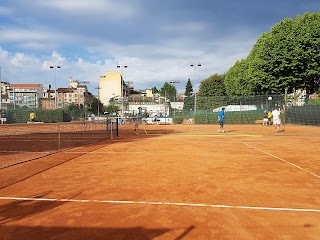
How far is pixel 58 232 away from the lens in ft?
12.9

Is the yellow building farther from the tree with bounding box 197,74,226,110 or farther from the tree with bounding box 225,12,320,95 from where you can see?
the tree with bounding box 225,12,320,95

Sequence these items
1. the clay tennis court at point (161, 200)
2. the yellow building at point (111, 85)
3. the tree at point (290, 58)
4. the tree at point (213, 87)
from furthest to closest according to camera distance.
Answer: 1. the yellow building at point (111, 85)
2. the tree at point (213, 87)
3. the tree at point (290, 58)
4. the clay tennis court at point (161, 200)

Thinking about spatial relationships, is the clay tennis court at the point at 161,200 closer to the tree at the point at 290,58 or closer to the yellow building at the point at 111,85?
the tree at the point at 290,58

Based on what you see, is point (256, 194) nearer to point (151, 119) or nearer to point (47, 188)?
point (47, 188)

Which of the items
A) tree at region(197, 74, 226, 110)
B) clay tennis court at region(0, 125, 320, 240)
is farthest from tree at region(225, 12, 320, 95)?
tree at region(197, 74, 226, 110)

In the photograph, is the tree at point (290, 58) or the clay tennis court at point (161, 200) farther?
the tree at point (290, 58)

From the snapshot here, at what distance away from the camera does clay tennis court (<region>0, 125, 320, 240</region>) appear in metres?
3.99

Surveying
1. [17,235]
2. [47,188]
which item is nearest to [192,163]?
[47,188]

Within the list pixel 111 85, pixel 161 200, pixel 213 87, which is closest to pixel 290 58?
pixel 161 200

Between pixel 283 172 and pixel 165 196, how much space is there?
4179 mm

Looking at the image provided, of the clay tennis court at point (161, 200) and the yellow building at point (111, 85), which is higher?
the yellow building at point (111, 85)

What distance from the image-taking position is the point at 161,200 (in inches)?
210

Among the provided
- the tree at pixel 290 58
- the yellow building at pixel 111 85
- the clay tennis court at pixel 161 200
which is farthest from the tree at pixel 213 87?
the clay tennis court at pixel 161 200

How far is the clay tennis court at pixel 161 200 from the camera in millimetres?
3990
